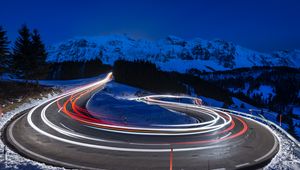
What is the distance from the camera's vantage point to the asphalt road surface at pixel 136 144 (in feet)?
41.8

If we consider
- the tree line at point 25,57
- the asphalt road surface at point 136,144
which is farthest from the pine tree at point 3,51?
the asphalt road surface at point 136,144

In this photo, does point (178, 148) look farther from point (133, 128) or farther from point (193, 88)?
point (193, 88)

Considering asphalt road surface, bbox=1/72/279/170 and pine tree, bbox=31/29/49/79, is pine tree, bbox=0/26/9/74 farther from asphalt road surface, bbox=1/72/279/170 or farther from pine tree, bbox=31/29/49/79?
asphalt road surface, bbox=1/72/279/170

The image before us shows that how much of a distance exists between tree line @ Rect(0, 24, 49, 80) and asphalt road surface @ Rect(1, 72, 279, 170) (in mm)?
20556

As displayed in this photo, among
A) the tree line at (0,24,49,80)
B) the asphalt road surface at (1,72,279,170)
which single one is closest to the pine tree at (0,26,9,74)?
the tree line at (0,24,49,80)

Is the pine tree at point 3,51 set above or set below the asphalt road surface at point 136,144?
above

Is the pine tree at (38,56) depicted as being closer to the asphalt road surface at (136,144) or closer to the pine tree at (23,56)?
the pine tree at (23,56)

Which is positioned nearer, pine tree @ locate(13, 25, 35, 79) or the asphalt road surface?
the asphalt road surface

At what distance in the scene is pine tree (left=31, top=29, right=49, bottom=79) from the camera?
138 feet

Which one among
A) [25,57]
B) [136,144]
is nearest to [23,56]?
[25,57]

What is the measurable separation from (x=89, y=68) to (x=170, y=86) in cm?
5516

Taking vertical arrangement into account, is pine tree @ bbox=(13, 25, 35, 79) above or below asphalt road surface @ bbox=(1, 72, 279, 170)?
above

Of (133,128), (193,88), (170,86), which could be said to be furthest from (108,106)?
(193,88)

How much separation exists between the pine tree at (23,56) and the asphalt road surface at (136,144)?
20502 millimetres
